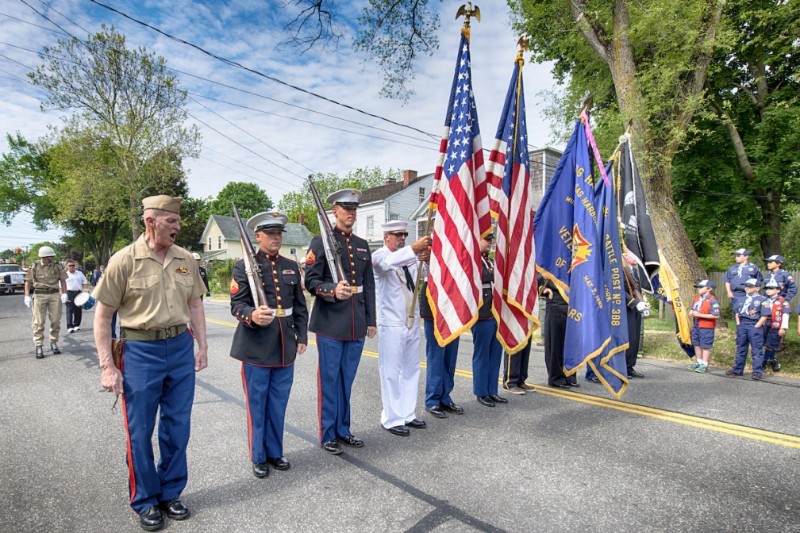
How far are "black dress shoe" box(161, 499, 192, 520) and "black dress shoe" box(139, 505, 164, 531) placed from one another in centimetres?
7

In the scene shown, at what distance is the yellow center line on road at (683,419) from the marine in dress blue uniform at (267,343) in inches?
142

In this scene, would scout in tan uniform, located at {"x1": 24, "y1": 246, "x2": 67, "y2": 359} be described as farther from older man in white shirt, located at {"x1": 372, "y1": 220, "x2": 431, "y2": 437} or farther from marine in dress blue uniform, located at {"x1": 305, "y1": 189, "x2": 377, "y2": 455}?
older man in white shirt, located at {"x1": 372, "y1": 220, "x2": 431, "y2": 437}

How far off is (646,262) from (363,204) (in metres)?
34.6

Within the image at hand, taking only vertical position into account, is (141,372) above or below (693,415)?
above

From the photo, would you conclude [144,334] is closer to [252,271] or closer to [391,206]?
[252,271]

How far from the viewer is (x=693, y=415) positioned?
519 cm

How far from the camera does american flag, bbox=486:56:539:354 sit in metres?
4.94

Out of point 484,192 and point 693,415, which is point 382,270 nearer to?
point 484,192

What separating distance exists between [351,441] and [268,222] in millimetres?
2021

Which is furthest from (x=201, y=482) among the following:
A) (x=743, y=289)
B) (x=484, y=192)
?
(x=743, y=289)

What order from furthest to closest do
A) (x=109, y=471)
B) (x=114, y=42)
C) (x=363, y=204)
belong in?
(x=363, y=204) → (x=114, y=42) → (x=109, y=471)

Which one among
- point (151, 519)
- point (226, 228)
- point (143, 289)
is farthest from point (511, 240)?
point (226, 228)

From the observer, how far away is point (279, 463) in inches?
148

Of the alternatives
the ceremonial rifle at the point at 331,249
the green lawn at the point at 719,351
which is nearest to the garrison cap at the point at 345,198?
the ceremonial rifle at the point at 331,249
